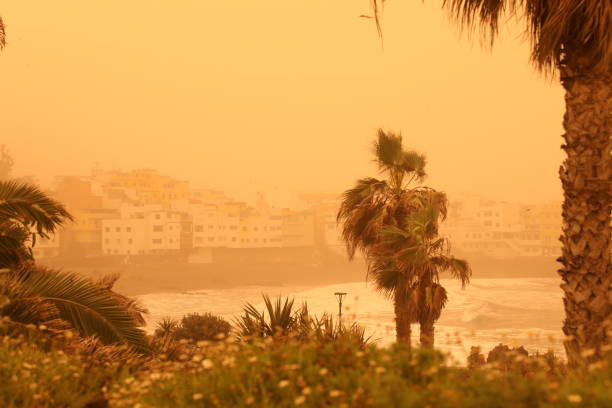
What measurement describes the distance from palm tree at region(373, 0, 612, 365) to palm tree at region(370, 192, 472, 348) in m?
9.29

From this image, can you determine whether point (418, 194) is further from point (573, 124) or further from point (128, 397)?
point (128, 397)

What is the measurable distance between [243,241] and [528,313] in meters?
69.4

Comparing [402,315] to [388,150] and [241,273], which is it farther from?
[241,273]

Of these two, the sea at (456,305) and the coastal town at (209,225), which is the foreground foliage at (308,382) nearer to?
the sea at (456,305)

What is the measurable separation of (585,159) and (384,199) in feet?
39.2

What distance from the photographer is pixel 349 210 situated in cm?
1892

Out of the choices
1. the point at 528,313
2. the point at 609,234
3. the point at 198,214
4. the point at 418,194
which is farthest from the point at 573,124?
the point at 198,214

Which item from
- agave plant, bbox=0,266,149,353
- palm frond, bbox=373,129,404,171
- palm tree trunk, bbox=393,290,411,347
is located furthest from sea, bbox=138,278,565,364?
agave plant, bbox=0,266,149,353

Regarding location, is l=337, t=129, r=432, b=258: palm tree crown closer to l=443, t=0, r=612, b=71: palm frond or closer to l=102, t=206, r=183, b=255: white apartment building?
l=443, t=0, r=612, b=71: palm frond

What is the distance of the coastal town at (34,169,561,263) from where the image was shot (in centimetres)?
12662

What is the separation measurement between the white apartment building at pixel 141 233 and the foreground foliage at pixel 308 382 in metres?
122

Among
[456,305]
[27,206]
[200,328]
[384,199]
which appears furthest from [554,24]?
[456,305]

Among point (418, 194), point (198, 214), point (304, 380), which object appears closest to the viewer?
point (304, 380)

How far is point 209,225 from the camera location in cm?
13812
